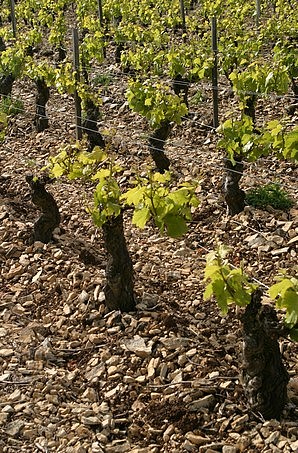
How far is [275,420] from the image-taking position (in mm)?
3715

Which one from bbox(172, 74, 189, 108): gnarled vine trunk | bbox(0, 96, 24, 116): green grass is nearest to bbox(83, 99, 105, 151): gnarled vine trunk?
bbox(172, 74, 189, 108): gnarled vine trunk

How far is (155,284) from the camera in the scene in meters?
5.45

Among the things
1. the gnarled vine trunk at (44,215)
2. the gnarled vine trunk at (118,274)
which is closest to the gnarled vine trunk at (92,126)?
the gnarled vine trunk at (44,215)

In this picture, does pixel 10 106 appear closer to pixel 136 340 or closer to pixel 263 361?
pixel 136 340

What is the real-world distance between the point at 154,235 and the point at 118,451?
10.2ft

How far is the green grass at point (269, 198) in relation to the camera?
21.8 ft

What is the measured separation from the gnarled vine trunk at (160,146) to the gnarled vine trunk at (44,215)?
75.7 inches

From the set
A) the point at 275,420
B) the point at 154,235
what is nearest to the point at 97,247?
the point at 154,235

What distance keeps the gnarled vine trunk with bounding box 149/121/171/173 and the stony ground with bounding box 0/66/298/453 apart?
0.31 metres

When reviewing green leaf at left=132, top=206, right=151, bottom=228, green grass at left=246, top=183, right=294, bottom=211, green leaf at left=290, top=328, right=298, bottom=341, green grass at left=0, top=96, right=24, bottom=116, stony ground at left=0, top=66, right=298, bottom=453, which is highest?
green leaf at left=132, top=206, right=151, bottom=228

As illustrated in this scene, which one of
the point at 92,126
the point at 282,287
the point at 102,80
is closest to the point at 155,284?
the point at 282,287

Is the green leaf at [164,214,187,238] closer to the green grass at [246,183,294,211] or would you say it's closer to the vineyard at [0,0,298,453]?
the vineyard at [0,0,298,453]

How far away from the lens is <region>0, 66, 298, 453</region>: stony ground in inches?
151

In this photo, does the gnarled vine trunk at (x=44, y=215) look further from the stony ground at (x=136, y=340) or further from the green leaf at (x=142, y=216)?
the green leaf at (x=142, y=216)
